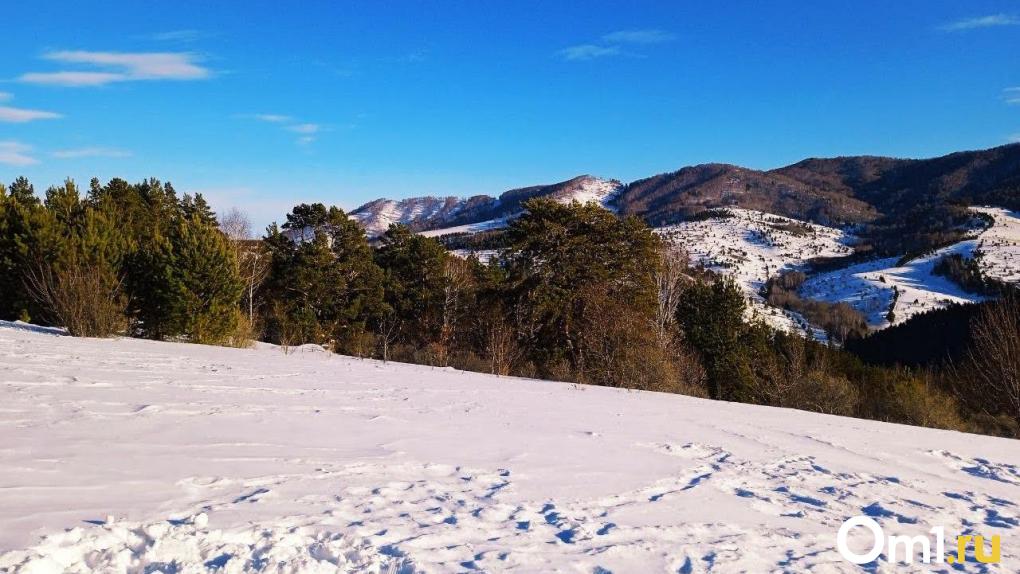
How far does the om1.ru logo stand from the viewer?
3617 mm

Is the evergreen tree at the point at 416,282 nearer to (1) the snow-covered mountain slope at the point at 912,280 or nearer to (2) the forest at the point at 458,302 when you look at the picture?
(2) the forest at the point at 458,302

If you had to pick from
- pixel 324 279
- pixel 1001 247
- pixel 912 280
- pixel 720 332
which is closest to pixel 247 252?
pixel 324 279

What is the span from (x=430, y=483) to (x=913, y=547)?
343 centimetres

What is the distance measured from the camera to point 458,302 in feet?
125

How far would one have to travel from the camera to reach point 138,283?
1792 cm

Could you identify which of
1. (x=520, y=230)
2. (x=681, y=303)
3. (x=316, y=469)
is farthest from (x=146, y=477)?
(x=681, y=303)

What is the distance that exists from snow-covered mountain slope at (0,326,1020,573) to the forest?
9.74 m

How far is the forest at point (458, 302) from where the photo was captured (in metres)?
17.5

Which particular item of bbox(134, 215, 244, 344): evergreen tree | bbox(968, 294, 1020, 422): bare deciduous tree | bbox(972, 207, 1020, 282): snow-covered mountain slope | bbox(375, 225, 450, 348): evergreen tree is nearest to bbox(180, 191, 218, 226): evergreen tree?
bbox(375, 225, 450, 348): evergreen tree

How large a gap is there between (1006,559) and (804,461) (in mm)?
2278

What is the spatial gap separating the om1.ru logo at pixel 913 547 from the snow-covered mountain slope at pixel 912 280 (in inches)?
5037

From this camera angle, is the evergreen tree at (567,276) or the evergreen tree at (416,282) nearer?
the evergreen tree at (567,276)

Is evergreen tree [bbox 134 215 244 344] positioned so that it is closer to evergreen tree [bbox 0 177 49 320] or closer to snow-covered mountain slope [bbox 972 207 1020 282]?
evergreen tree [bbox 0 177 49 320]

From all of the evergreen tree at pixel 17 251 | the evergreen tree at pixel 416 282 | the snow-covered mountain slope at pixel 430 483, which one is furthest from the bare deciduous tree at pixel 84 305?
the evergreen tree at pixel 416 282
